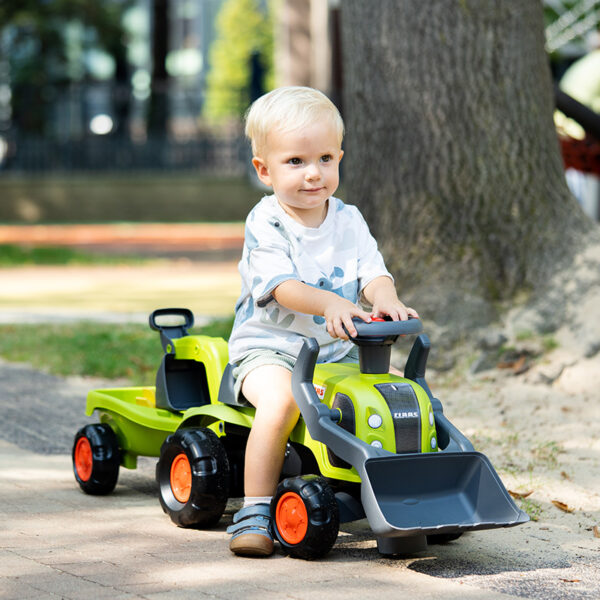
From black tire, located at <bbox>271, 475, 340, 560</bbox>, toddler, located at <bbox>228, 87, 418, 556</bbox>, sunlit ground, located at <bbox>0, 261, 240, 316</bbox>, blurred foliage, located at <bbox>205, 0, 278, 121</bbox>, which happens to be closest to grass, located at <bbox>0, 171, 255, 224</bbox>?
sunlit ground, located at <bbox>0, 261, 240, 316</bbox>

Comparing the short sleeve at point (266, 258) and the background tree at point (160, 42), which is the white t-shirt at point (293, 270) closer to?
the short sleeve at point (266, 258)

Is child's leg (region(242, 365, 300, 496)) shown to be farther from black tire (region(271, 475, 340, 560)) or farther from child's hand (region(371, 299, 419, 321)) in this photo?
child's hand (region(371, 299, 419, 321))

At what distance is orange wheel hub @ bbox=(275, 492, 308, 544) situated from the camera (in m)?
3.21

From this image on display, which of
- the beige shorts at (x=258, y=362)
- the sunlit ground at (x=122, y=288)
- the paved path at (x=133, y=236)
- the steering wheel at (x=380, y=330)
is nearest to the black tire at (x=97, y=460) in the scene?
the beige shorts at (x=258, y=362)

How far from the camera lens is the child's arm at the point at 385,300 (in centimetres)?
337

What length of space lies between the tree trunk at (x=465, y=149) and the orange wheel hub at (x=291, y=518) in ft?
9.47

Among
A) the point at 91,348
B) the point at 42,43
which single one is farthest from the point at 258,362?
the point at 42,43

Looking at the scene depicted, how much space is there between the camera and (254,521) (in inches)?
132

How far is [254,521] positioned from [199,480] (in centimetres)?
27

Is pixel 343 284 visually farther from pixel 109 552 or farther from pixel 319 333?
pixel 109 552

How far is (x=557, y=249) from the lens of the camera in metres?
5.98

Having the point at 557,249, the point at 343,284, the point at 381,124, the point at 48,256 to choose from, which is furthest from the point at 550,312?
the point at 48,256

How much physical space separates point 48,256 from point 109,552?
10.7 m

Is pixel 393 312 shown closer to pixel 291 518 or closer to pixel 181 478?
pixel 291 518
